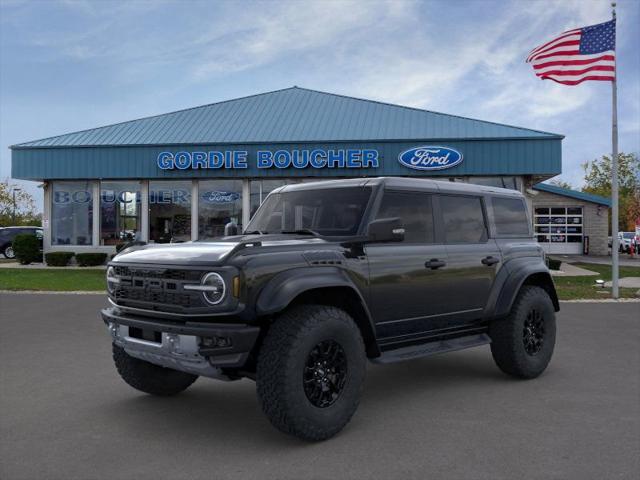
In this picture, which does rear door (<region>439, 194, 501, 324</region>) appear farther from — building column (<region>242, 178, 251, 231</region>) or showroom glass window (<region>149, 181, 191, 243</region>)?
showroom glass window (<region>149, 181, 191, 243</region>)

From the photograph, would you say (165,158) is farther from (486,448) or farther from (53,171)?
(486,448)

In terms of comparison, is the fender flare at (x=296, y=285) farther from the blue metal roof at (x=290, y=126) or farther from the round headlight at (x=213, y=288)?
the blue metal roof at (x=290, y=126)

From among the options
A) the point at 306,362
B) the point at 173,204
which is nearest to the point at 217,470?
the point at 306,362

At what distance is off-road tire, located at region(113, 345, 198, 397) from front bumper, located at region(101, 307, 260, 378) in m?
0.97

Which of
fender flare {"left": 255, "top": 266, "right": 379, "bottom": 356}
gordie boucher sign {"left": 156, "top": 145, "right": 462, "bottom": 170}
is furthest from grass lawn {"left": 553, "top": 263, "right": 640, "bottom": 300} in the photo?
fender flare {"left": 255, "top": 266, "right": 379, "bottom": 356}

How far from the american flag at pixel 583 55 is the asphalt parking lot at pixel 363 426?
8742 millimetres

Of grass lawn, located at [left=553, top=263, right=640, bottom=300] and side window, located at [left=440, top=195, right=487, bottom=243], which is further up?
side window, located at [left=440, top=195, right=487, bottom=243]

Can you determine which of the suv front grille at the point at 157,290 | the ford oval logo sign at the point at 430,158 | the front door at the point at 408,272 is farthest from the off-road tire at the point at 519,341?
the ford oval logo sign at the point at 430,158

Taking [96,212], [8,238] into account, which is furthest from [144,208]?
[8,238]

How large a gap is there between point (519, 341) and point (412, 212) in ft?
6.00

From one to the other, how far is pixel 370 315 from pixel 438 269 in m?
0.99

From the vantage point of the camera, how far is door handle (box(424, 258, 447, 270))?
5.35 metres

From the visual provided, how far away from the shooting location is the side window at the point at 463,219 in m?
5.82


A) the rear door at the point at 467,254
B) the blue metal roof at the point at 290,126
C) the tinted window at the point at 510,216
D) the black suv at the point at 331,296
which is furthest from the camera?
the blue metal roof at the point at 290,126
